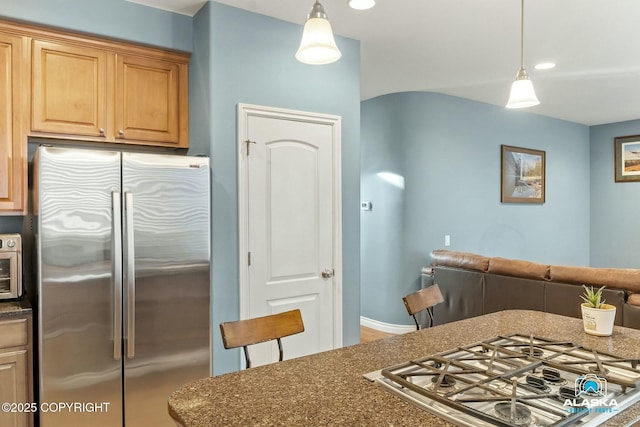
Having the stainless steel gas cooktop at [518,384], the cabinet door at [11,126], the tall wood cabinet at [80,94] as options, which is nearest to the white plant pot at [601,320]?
the stainless steel gas cooktop at [518,384]

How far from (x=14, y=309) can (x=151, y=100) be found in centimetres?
147

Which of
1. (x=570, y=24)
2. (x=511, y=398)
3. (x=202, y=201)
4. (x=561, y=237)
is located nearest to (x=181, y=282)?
(x=202, y=201)

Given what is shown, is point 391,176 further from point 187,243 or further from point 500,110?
point 187,243

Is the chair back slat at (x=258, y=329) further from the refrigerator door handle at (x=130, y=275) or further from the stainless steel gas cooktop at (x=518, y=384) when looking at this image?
the refrigerator door handle at (x=130, y=275)

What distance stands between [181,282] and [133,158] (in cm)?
74

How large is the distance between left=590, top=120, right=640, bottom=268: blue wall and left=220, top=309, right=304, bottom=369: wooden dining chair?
22.0 ft

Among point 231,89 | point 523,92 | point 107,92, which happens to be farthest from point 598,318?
point 107,92

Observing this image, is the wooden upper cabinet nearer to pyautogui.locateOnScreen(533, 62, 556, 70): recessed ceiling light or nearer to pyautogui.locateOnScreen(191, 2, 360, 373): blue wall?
pyautogui.locateOnScreen(191, 2, 360, 373): blue wall

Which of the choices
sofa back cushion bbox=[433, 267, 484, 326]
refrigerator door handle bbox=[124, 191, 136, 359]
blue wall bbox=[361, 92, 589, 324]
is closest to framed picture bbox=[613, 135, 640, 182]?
blue wall bbox=[361, 92, 589, 324]

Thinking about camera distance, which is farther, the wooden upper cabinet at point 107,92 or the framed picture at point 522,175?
the framed picture at point 522,175

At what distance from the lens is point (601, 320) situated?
1.60m

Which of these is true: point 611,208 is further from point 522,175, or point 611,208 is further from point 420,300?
point 420,300

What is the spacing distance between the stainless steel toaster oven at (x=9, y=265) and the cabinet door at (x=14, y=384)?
359mm

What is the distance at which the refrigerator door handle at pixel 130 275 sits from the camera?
2295mm
